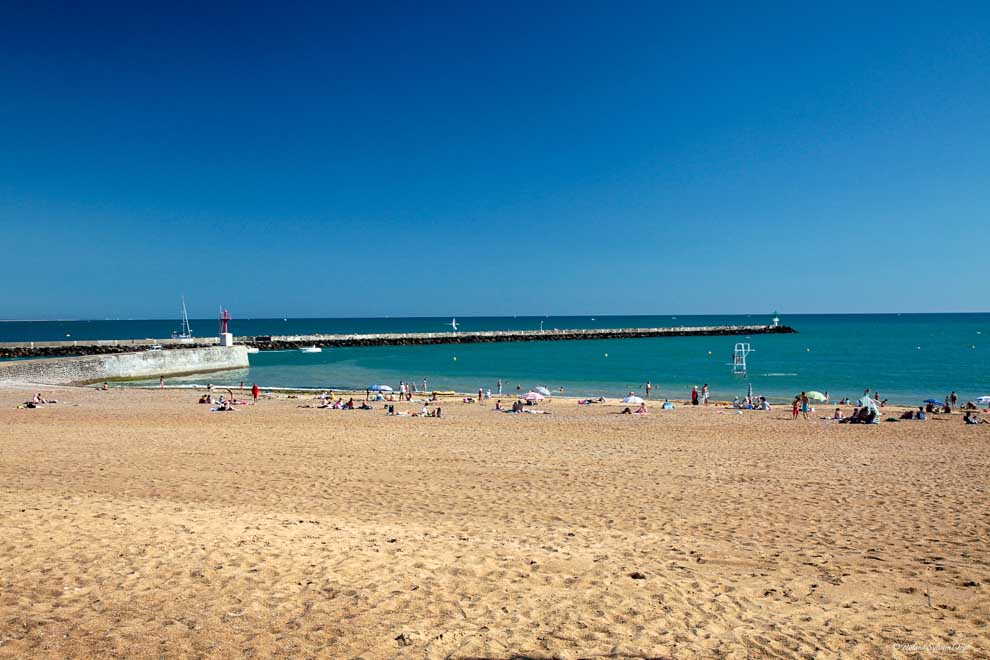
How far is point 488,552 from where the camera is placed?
6.83 m

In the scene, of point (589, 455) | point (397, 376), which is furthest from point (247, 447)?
point (397, 376)

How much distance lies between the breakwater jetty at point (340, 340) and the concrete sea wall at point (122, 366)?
2192 millimetres

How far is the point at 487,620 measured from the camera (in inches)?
201

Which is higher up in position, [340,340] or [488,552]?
[340,340]

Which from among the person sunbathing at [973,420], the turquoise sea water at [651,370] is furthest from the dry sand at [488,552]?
the turquoise sea water at [651,370]

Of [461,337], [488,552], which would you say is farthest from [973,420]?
[461,337]

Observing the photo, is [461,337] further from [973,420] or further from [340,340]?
[973,420]

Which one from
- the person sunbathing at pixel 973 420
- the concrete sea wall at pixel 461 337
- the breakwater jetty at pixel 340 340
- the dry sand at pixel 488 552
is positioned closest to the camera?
the dry sand at pixel 488 552

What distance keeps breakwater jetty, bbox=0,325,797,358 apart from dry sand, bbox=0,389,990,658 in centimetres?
4388

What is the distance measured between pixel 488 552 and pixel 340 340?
79.9 m

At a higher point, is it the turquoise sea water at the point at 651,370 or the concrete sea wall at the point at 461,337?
the concrete sea wall at the point at 461,337

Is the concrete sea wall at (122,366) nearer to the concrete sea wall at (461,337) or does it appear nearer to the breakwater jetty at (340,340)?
the breakwater jetty at (340,340)

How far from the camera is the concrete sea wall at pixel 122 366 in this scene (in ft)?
121

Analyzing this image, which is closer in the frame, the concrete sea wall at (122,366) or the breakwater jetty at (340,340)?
the concrete sea wall at (122,366)
